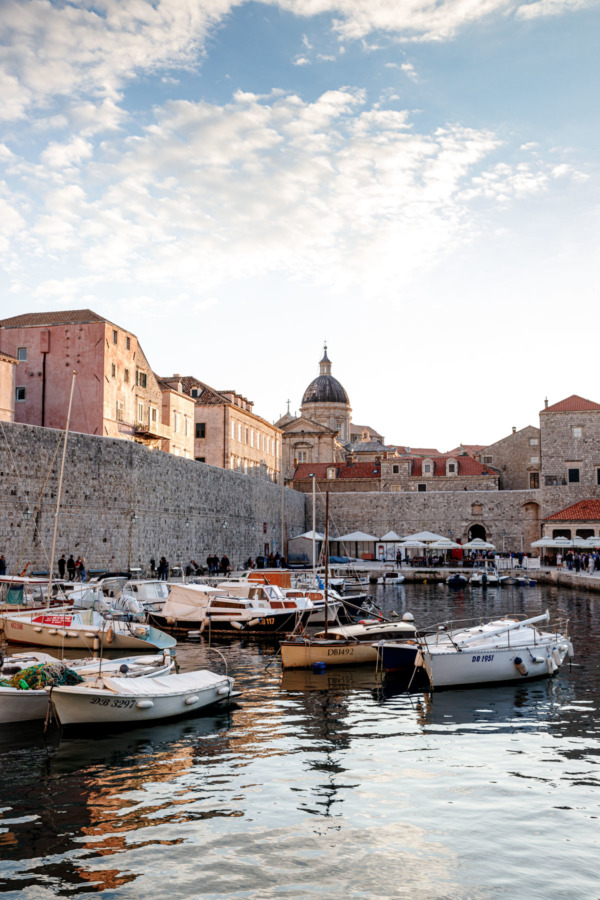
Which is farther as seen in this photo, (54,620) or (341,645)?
(54,620)

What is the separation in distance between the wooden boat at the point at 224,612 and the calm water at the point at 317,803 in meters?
7.75

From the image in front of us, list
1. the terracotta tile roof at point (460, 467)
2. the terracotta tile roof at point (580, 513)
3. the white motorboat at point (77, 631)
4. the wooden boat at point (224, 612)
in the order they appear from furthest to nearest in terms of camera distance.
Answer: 1. the terracotta tile roof at point (460, 467)
2. the terracotta tile roof at point (580, 513)
3. the wooden boat at point (224, 612)
4. the white motorboat at point (77, 631)

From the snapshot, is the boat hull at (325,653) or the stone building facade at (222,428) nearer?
the boat hull at (325,653)

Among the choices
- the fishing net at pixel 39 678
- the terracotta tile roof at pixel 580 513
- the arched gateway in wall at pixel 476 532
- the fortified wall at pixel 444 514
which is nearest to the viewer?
the fishing net at pixel 39 678

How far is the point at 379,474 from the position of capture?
65.2m

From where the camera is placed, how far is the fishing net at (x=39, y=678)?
34.8 ft

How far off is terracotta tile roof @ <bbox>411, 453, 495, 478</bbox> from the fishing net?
5332 cm

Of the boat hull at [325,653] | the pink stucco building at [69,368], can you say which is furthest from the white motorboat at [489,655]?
the pink stucco building at [69,368]

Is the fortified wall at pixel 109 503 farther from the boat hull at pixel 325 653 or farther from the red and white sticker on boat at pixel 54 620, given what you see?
A: the boat hull at pixel 325 653

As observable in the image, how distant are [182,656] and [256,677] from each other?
2.77 metres

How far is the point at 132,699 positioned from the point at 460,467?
54.0 metres

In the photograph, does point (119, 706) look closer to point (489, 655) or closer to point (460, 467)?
point (489, 655)

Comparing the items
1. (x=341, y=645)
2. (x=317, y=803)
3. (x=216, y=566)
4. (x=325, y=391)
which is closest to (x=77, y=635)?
(x=341, y=645)

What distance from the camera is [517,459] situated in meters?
64.7
